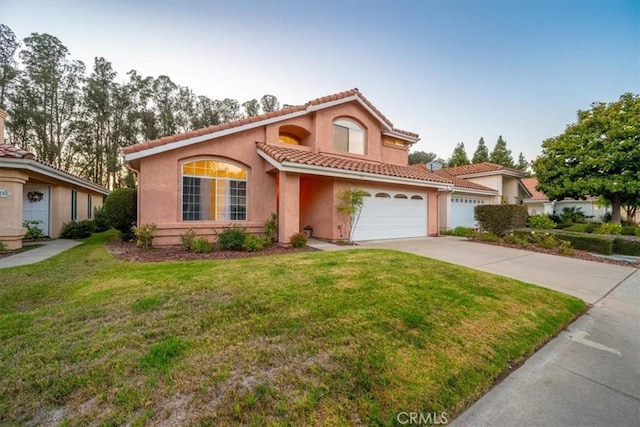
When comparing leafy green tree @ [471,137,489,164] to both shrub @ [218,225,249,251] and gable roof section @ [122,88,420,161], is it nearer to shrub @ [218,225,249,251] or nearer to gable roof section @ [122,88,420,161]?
gable roof section @ [122,88,420,161]

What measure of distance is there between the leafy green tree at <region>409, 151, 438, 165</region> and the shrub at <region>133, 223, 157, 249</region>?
47.7 meters

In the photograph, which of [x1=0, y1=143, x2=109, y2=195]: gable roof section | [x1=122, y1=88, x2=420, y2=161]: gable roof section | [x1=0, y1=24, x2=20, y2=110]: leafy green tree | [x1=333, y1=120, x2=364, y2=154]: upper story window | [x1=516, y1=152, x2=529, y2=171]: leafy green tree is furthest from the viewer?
[x1=516, y1=152, x2=529, y2=171]: leafy green tree

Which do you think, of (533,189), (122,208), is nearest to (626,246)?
(122,208)

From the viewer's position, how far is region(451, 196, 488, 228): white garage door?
18.5 metres

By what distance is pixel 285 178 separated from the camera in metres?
9.79

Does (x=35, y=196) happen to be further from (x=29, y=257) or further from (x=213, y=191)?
(x=213, y=191)

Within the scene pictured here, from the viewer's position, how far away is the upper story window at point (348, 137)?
43.4 feet

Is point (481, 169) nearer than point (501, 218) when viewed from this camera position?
No

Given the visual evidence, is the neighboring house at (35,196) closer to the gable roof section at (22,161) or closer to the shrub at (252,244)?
the gable roof section at (22,161)

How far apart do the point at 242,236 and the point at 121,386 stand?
6.77m

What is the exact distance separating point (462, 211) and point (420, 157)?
120 feet

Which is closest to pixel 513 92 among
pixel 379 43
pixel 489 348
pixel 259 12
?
pixel 379 43

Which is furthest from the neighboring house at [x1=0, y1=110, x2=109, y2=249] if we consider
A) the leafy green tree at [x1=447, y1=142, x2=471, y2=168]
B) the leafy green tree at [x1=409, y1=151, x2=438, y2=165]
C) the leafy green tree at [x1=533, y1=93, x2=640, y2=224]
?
the leafy green tree at [x1=409, y1=151, x2=438, y2=165]
